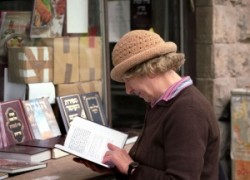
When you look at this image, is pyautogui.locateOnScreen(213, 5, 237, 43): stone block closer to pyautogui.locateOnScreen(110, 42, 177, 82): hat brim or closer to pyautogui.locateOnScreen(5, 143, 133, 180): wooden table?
pyautogui.locateOnScreen(5, 143, 133, 180): wooden table

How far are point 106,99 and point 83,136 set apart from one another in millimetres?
1091

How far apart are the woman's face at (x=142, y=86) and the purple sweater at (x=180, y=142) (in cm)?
5

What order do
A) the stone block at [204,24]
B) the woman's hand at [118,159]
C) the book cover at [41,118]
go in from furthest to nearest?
the stone block at [204,24] → the book cover at [41,118] → the woman's hand at [118,159]

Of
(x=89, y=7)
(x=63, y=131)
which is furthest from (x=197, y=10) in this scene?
(x=63, y=131)

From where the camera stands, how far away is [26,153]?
2512 millimetres

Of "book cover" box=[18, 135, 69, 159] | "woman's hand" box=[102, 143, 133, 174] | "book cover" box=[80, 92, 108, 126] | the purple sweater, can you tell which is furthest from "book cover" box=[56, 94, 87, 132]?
the purple sweater

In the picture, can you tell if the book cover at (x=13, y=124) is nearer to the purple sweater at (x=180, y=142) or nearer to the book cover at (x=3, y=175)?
the book cover at (x=3, y=175)

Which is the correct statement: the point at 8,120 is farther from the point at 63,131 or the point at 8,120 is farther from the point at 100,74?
the point at 100,74

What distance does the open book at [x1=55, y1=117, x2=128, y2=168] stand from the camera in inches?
86.4

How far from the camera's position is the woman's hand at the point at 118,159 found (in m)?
2.02

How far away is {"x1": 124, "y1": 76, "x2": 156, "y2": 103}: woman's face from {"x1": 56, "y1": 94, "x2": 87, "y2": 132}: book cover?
3.42 feet

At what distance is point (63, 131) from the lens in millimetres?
3035

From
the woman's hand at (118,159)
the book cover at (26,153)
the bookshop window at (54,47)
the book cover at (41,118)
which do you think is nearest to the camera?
the woman's hand at (118,159)

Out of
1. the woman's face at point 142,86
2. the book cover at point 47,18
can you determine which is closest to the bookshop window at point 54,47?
the book cover at point 47,18
